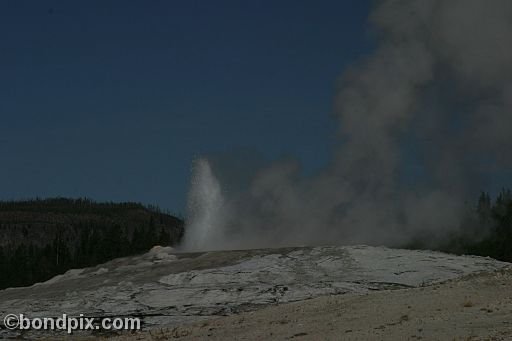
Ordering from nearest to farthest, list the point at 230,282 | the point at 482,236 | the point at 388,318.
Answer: the point at 388,318
the point at 230,282
the point at 482,236

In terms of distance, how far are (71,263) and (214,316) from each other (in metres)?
74.1

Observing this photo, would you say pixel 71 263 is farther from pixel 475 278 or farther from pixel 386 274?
pixel 475 278

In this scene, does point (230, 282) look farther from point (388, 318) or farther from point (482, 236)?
point (482, 236)

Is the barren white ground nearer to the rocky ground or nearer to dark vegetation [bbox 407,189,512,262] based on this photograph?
the rocky ground

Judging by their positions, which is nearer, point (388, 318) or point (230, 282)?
point (388, 318)

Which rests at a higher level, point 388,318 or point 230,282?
point 230,282

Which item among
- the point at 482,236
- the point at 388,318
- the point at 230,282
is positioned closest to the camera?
the point at 388,318

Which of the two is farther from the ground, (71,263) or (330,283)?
(71,263)

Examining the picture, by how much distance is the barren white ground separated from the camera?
39688mm

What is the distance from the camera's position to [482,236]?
9644cm

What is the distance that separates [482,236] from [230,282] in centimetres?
5927

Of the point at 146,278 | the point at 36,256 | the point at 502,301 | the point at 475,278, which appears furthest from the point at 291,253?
the point at 36,256

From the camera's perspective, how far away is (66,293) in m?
46.9

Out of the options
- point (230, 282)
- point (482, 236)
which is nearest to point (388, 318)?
point (230, 282)
